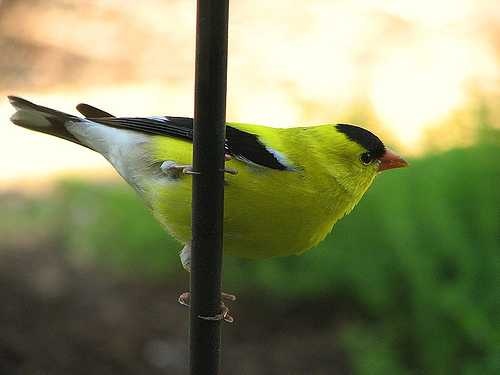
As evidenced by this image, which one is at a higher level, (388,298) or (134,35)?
(134,35)

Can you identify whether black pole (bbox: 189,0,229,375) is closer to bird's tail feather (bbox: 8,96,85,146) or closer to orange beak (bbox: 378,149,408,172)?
orange beak (bbox: 378,149,408,172)

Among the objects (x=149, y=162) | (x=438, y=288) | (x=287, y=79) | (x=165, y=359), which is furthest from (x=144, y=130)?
(x=287, y=79)

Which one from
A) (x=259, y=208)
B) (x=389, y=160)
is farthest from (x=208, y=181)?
(x=389, y=160)

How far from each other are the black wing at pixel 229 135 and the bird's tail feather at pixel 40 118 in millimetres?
197

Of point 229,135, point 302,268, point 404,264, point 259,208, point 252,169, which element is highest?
point 229,135

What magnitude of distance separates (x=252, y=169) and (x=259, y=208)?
0.44 ft

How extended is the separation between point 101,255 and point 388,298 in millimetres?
2150

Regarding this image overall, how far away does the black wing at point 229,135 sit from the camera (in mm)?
2719

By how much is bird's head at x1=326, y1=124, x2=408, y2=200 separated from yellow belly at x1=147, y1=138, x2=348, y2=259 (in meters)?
0.15

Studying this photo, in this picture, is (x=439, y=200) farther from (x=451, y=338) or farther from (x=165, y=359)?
(x=165, y=359)

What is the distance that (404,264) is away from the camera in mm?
5074

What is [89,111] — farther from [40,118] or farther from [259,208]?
→ [259,208]

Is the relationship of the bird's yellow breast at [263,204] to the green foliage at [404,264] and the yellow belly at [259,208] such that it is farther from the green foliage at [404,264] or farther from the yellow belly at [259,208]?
the green foliage at [404,264]

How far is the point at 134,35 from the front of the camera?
37.9 feet
